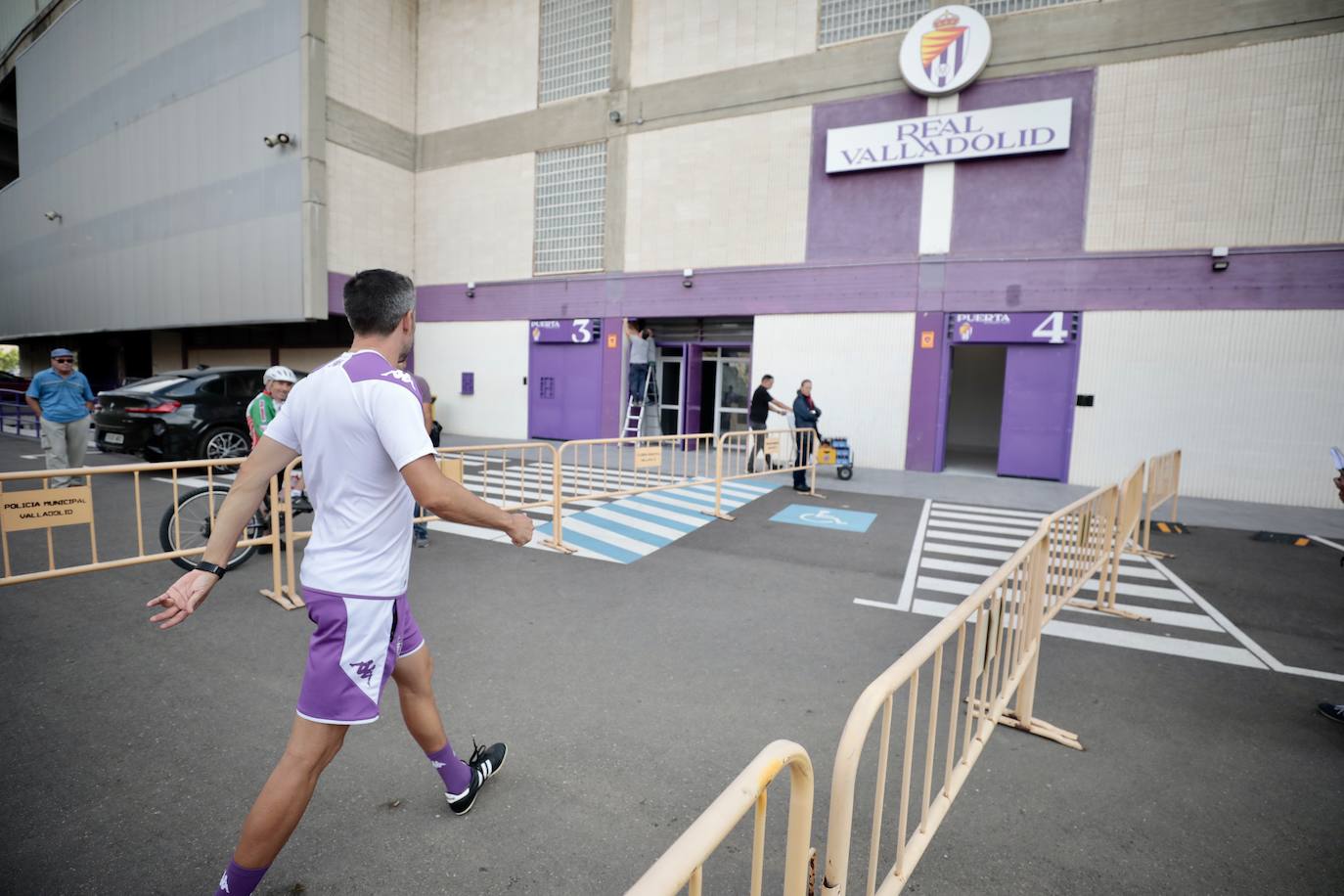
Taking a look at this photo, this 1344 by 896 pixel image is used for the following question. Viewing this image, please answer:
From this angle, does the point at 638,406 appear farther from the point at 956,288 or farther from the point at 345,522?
the point at 345,522

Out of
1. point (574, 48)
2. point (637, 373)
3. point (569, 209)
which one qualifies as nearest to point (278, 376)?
point (637, 373)

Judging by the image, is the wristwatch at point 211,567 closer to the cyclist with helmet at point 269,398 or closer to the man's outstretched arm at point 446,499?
the man's outstretched arm at point 446,499

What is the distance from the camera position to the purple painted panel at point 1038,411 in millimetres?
13656

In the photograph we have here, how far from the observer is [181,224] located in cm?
2127

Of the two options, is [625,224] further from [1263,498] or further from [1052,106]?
[1263,498]

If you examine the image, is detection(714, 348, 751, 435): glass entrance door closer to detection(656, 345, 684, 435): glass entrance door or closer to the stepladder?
detection(656, 345, 684, 435): glass entrance door

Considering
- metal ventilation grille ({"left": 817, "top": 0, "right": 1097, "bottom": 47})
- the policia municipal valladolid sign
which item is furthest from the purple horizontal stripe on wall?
metal ventilation grille ({"left": 817, "top": 0, "right": 1097, "bottom": 47})

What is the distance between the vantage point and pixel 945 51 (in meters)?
13.7

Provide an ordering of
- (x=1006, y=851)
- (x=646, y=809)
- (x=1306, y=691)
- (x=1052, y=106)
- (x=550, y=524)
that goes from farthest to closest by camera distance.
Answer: (x=1052, y=106), (x=550, y=524), (x=1306, y=691), (x=646, y=809), (x=1006, y=851)

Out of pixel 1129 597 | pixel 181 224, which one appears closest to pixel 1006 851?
pixel 1129 597

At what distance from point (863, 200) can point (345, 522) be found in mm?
15069

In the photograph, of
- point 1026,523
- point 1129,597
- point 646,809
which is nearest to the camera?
point 646,809

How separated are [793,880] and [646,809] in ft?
4.99

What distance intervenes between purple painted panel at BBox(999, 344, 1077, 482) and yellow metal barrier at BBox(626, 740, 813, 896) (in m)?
14.4
